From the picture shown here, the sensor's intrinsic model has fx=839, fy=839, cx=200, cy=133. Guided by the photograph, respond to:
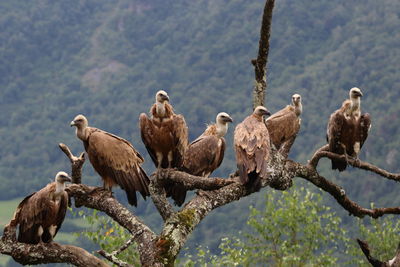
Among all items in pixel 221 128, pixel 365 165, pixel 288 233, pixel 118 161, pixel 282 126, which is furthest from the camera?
pixel 288 233

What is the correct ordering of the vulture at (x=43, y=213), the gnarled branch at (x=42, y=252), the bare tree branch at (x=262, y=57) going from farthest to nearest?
the bare tree branch at (x=262, y=57), the vulture at (x=43, y=213), the gnarled branch at (x=42, y=252)

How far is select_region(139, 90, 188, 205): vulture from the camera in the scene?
34.8 ft

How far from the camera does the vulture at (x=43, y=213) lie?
8.68 meters

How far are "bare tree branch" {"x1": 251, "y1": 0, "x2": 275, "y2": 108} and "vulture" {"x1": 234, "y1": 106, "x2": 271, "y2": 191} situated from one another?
0.16 m

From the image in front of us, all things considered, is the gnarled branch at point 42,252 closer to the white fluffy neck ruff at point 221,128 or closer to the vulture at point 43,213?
the vulture at point 43,213

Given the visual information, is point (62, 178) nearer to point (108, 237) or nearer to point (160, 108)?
point (160, 108)

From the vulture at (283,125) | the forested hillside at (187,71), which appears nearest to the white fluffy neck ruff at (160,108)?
the vulture at (283,125)

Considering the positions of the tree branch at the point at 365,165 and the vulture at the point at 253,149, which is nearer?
the vulture at the point at 253,149

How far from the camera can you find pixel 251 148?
9234 millimetres

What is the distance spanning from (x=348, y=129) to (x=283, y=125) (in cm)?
164

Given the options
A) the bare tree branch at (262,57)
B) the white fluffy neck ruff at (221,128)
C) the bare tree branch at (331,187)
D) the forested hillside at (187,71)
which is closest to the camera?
the bare tree branch at (262,57)

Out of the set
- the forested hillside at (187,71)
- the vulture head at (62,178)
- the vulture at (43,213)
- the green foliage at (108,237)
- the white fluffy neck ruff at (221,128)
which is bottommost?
the vulture at (43,213)

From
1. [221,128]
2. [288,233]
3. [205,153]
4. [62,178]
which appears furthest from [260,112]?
[288,233]

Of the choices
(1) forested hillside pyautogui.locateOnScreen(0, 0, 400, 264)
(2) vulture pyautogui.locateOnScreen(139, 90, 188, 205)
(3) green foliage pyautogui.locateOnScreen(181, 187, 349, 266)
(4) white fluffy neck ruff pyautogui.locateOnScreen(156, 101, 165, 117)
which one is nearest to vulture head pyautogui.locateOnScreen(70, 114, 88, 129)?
(2) vulture pyautogui.locateOnScreen(139, 90, 188, 205)
